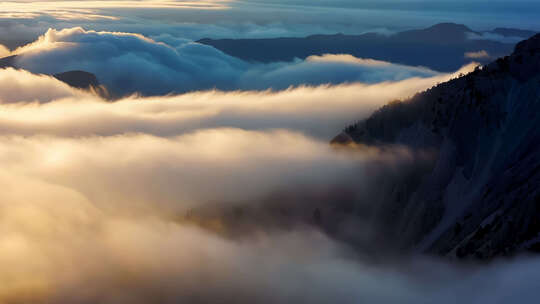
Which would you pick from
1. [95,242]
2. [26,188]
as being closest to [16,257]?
[95,242]

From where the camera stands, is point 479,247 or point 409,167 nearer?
point 479,247

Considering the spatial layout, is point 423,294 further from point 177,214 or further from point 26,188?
point 26,188

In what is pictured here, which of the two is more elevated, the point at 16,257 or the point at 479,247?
the point at 16,257

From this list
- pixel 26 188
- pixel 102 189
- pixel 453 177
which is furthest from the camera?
pixel 102 189

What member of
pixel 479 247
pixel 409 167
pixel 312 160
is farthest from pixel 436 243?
pixel 312 160

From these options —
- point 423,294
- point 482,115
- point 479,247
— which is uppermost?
point 482,115

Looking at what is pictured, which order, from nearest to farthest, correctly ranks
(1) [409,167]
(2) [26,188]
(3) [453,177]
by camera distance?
(3) [453,177], (1) [409,167], (2) [26,188]

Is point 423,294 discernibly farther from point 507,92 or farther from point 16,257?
point 16,257
